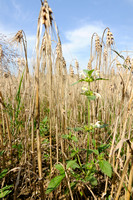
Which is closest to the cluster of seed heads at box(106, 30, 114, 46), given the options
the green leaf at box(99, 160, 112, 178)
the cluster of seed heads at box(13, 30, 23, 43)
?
the cluster of seed heads at box(13, 30, 23, 43)

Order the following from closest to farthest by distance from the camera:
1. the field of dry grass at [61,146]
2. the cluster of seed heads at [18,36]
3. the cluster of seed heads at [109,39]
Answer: the field of dry grass at [61,146] → the cluster of seed heads at [18,36] → the cluster of seed heads at [109,39]

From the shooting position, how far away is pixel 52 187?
0.76 m

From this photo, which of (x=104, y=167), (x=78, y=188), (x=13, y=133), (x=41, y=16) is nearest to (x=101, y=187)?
(x=78, y=188)

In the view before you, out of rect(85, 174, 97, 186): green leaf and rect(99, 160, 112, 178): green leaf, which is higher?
rect(99, 160, 112, 178): green leaf

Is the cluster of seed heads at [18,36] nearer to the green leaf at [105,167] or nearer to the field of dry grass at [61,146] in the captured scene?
the field of dry grass at [61,146]

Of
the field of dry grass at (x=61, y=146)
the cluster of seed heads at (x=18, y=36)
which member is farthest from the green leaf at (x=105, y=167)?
the cluster of seed heads at (x=18, y=36)

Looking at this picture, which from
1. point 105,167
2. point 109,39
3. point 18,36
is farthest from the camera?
point 109,39

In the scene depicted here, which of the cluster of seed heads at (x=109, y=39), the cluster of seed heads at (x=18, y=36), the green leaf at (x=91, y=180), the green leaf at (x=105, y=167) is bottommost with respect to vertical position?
the green leaf at (x=91, y=180)

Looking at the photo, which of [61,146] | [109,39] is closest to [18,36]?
[61,146]

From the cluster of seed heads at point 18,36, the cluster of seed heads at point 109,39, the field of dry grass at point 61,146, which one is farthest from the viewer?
the cluster of seed heads at point 109,39

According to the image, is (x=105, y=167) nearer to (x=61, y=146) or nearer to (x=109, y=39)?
(x=61, y=146)

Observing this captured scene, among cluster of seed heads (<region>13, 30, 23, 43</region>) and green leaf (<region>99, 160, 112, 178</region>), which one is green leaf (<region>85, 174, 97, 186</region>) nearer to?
green leaf (<region>99, 160, 112, 178</region>)

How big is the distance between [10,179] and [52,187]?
48 centimetres

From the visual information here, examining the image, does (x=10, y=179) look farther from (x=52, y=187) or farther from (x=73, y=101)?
(x=73, y=101)
